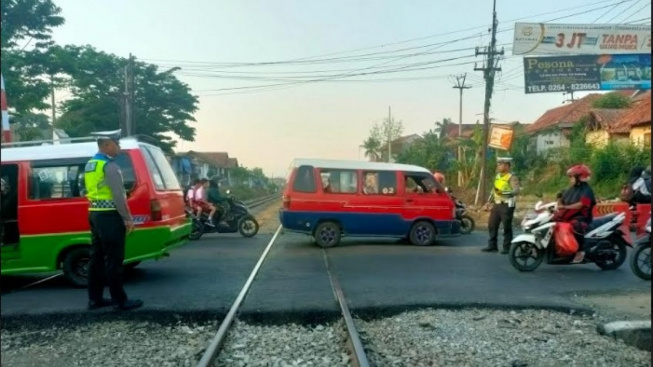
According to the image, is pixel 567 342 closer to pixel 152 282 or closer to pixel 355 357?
pixel 355 357

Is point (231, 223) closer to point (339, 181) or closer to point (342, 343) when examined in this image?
point (339, 181)

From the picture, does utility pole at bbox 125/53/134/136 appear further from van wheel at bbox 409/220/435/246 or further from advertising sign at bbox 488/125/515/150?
van wheel at bbox 409/220/435/246

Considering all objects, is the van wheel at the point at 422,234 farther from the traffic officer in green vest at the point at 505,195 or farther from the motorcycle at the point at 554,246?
the motorcycle at the point at 554,246

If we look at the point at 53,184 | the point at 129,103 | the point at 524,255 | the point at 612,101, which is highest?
the point at 612,101

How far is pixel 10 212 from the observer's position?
26.3 feet

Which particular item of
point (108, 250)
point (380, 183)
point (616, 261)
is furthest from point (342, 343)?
point (380, 183)

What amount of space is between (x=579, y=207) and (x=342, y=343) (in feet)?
16.9

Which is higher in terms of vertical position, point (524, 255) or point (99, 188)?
point (99, 188)

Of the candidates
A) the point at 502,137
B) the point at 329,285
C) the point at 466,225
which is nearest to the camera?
the point at 329,285

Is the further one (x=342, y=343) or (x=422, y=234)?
(x=422, y=234)

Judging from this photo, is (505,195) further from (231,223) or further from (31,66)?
(31,66)

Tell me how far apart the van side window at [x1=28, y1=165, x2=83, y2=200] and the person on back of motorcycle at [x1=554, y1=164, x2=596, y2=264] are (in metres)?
6.69

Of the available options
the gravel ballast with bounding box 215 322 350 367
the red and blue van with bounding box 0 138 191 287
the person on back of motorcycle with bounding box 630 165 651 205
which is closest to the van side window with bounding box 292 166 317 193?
the red and blue van with bounding box 0 138 191 287

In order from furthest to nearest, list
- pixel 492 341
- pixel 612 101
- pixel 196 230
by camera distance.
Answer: pixel 612 101, pixel 196 230, pixel 492 341
